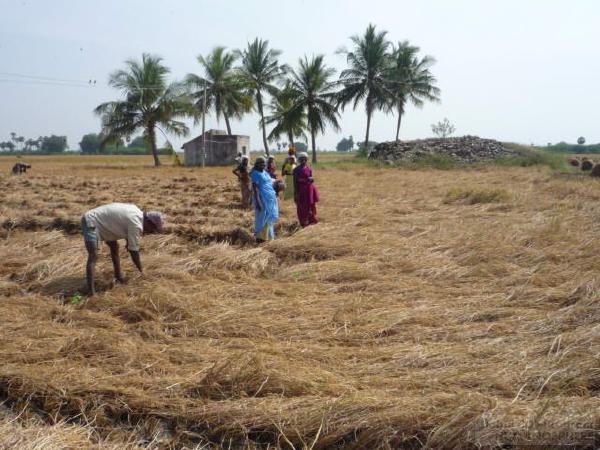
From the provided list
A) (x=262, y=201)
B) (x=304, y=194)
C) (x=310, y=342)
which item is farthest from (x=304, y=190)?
(x=310, y=342)

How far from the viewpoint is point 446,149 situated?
28016 millimetres

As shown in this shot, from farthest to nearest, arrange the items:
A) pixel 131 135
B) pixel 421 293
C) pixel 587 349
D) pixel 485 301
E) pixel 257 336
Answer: pixel 131 135 → pixel 421 293 → pixel 485 301 → pixel 257 336 → pixel 587 349

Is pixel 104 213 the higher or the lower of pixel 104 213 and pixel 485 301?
the higher

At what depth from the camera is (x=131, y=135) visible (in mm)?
31031

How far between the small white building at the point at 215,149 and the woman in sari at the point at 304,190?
938 inches

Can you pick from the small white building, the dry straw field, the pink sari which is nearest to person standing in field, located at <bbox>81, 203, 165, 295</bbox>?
the dry straw field

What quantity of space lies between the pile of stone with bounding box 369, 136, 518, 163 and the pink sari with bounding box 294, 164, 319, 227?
64.1 feet

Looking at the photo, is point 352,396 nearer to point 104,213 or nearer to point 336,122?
point 104,213

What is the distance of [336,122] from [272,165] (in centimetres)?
2380

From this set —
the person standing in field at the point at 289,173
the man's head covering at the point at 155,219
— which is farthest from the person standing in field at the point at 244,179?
the man's head covering at the point at 155,219

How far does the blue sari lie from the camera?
6.75 metres

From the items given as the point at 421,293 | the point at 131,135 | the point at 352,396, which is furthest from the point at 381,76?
the point at 352,396

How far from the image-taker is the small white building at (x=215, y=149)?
1230 inches

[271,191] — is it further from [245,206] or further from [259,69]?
[259,69]
